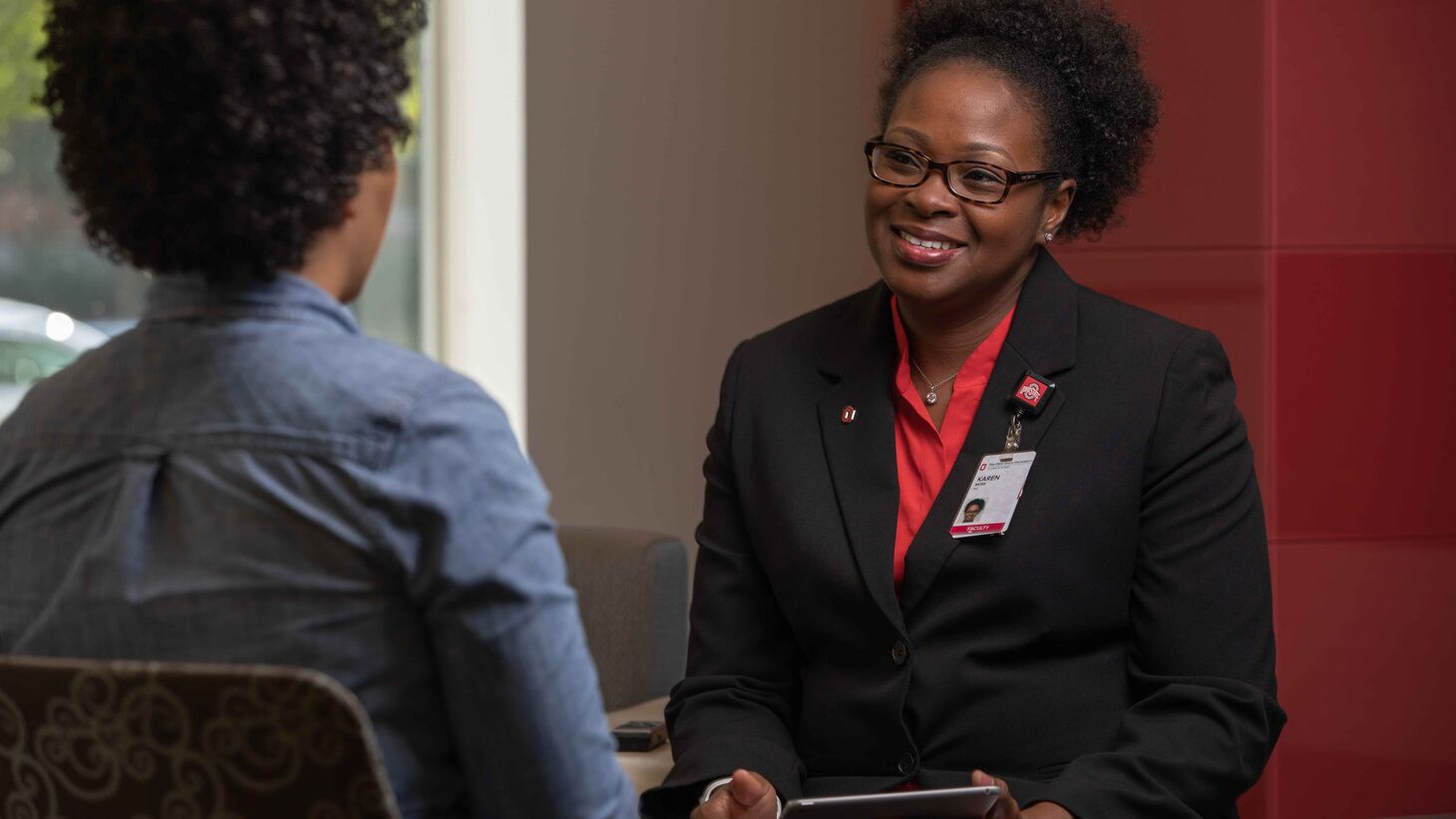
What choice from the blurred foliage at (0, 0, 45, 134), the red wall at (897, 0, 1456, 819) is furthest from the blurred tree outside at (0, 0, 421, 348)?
the red wall at (897, 0, 1456, 819)

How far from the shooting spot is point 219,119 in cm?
106

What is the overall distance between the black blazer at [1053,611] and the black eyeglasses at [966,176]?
0.58 feet

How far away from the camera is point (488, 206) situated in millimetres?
4367

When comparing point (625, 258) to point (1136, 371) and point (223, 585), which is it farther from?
point (223, 585)

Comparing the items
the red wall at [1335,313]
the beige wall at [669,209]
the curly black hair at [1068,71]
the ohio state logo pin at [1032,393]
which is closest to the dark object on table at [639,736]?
the ohio state logo pin at [1032,393]

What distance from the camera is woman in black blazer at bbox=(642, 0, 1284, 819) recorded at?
76.7 inches

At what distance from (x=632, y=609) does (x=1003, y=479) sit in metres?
0.98

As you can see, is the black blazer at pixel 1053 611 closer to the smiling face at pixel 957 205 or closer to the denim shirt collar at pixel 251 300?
the smiling face at pixel 957 205

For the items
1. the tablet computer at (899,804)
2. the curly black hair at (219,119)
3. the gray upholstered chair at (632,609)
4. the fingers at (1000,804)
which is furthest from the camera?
the gray upholstered chair at (632,609)

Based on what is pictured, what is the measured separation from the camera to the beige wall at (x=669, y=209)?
13.6 feet

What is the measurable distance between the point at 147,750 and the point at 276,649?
10 cm

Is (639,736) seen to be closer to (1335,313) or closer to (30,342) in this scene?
(1335,313)

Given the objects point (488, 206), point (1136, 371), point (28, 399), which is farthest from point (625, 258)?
point (28, 399)

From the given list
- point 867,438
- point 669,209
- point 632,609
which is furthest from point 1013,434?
point 669,209
